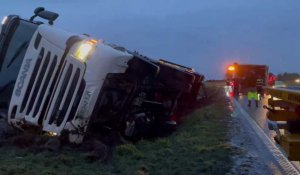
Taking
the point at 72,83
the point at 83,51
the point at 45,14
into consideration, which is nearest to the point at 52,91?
the point at 72,83

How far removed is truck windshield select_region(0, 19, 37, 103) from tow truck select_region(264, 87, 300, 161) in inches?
194

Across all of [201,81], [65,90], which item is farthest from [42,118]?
[201,81]

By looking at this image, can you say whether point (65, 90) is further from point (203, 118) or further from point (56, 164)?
point (203, 118)

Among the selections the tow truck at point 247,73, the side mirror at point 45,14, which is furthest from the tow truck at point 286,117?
the tow truck at point 247,73

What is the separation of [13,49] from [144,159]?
3.46 m

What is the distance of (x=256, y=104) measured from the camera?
68.5 feet

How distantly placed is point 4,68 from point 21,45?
518mm

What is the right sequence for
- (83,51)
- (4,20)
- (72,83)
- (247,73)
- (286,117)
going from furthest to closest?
(247,73) < (4,20) < (83,51) < (72,83) < (286,117)

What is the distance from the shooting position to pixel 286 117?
268 inches

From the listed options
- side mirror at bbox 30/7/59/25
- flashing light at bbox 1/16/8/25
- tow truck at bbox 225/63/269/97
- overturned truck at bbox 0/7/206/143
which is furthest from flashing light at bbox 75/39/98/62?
tow truck at bbox 225/63/269/97

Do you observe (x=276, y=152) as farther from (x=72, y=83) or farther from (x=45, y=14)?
(x=45, y=14)

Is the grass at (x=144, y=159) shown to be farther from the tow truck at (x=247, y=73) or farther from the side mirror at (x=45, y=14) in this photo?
the tow truck at (x=247, y=73)

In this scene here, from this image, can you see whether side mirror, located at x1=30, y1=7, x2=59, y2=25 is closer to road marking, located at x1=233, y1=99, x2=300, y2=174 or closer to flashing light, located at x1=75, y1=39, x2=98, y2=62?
flashing light, located at x1=75, y1=39, x2=98, y2=62

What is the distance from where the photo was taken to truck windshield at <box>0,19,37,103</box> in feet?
35.0
